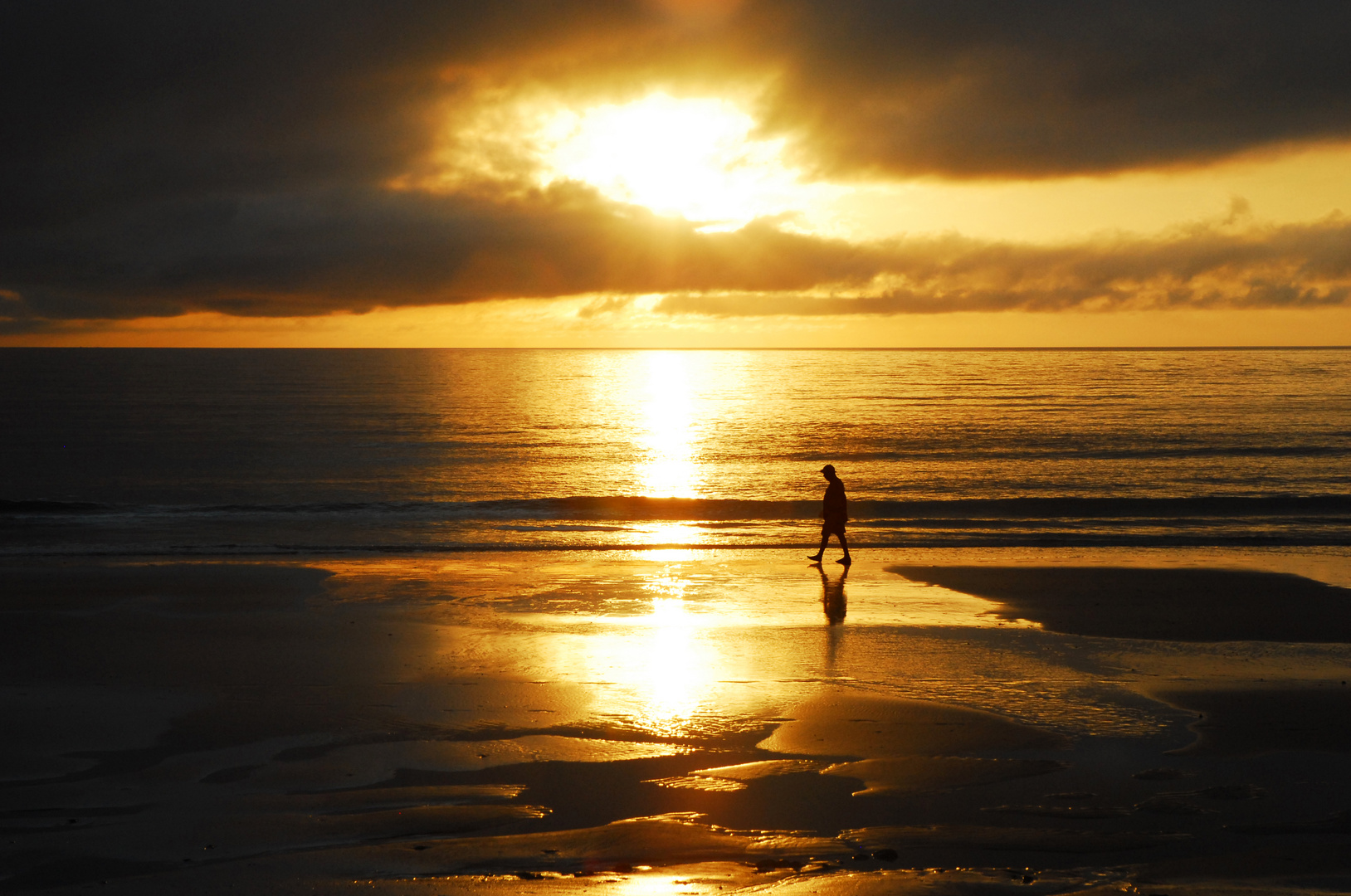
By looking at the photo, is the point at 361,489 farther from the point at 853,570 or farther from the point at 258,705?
the point at 258,705

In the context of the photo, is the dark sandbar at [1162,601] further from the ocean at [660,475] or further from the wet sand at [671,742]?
the ocean at [660,475]

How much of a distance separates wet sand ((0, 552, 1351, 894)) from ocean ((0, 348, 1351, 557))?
7.88m

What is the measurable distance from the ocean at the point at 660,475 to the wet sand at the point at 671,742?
788cm

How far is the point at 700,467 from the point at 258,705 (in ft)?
96.5

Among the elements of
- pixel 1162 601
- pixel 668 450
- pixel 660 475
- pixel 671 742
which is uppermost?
pixel 668 450

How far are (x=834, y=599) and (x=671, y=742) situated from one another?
21.9 ft

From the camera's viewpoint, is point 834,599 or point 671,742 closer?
point 671,742

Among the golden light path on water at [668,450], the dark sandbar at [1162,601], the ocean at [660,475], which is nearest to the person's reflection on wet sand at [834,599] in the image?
the dark sandbar at [1162,601]

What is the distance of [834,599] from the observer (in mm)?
13867

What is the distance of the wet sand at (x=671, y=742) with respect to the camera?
5.63m

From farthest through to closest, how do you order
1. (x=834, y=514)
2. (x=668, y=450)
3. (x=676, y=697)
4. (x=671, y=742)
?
(x=668, y=450)
(x=834, y=514)
(x=676, y=697)
(x=671, y=742)

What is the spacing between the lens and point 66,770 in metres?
7.16

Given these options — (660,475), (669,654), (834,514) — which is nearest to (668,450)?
(660,475)

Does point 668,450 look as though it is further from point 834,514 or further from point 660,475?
point 834,514
